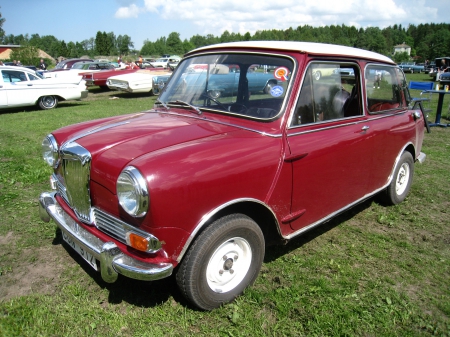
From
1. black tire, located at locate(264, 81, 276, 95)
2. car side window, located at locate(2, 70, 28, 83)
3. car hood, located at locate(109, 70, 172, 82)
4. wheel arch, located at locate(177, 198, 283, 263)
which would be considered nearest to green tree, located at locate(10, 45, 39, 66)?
car hood, located at locate(109, 70, 172, 82)

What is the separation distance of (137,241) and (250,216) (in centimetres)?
92

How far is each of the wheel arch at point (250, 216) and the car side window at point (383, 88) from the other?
5.73 ft

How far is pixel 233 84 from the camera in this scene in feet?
11.2

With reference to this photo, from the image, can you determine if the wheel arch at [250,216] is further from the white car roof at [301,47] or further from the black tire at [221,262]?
the white car roof at [301,47]

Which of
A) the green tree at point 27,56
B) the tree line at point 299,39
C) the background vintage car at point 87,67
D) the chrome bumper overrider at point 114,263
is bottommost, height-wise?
the chrome bumper overrider at point 114,263

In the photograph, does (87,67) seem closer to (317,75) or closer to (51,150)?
(51,150)

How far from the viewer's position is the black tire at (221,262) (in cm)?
237

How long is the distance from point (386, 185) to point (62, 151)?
11.2 feet

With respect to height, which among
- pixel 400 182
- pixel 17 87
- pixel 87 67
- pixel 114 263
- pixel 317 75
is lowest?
pixel 400 182

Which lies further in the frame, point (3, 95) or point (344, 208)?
point (3, 95)

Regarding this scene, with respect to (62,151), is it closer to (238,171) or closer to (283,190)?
(238,171)

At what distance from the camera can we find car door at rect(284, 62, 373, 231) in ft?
9.57

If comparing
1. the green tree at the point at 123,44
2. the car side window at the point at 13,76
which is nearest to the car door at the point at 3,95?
the car side window at the point at 13,76

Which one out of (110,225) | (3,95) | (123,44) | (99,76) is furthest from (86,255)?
(123,44)
